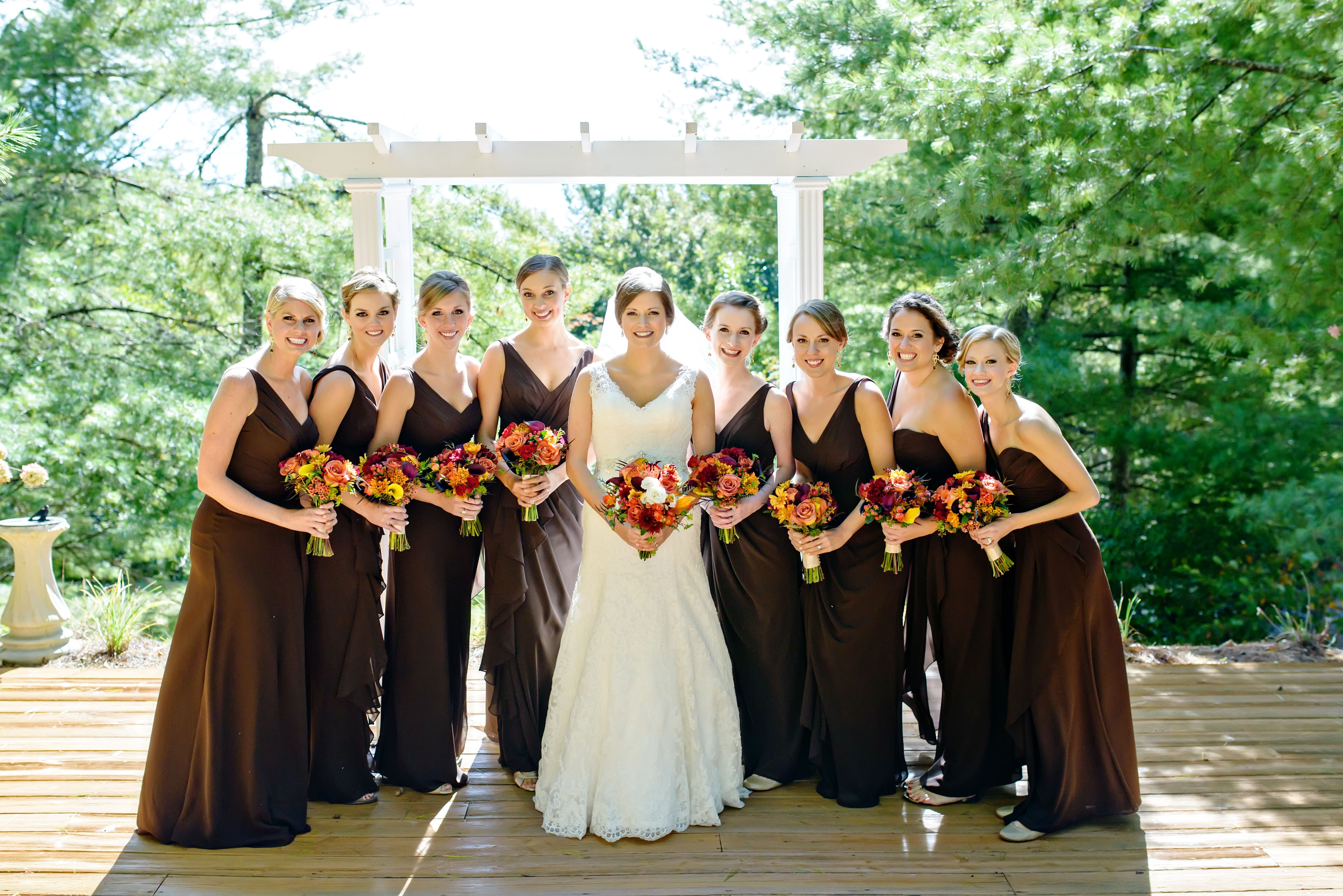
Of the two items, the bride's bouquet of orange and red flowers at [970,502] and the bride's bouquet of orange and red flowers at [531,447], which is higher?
the bride's bouquet of orange and red flowers at [531,447]

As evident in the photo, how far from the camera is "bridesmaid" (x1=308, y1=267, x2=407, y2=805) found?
423 cm

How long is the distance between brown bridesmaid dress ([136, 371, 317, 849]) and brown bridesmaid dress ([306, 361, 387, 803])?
7.9 inches

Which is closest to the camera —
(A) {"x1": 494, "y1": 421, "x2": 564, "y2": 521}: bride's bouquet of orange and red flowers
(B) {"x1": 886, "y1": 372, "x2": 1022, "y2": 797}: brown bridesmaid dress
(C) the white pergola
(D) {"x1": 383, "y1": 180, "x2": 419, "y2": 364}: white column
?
(A) {"x1": 494, "y1": 421, "x2": 564, "y2": 521}: bride's bouquet of orange and red flowers

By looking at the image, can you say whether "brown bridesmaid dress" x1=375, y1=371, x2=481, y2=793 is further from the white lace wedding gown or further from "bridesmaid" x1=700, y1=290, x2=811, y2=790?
"bridesmaid" x1=700, y1=290, x2=811, y2=790

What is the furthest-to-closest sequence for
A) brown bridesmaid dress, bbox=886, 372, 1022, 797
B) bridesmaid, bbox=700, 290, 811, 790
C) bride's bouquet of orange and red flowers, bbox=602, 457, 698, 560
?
bridesmaid, bbox=700, 290, 811, 790 → brown bridesmaid dress, bbox=886, 372, 1022, 797 → bride's bouquet of orange and red flowers, bbox=602, 457, 698, 560

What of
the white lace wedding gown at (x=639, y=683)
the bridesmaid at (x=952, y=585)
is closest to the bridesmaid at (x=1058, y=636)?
the bridesmaid at (x=952, y=585)

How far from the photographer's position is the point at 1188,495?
1052cm

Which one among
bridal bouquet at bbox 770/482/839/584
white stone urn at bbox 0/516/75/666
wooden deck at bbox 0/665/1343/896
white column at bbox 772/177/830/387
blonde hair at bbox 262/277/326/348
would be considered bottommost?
wooden deck at bbox 0/665/1343/896

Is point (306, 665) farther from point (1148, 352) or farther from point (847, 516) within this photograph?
point (1148, 352)

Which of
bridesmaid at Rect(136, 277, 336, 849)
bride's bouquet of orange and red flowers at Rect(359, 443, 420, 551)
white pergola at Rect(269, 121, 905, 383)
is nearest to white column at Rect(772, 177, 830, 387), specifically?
white pergola at Rect(269, 121, 905, 383)

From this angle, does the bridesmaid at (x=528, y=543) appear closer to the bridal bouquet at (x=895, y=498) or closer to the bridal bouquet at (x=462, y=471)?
the bridal bouquet at (x=462, y=471)

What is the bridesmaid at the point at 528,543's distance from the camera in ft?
14.6

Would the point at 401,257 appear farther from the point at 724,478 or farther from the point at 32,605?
the point at 32,605

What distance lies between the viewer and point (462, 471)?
405 cm
